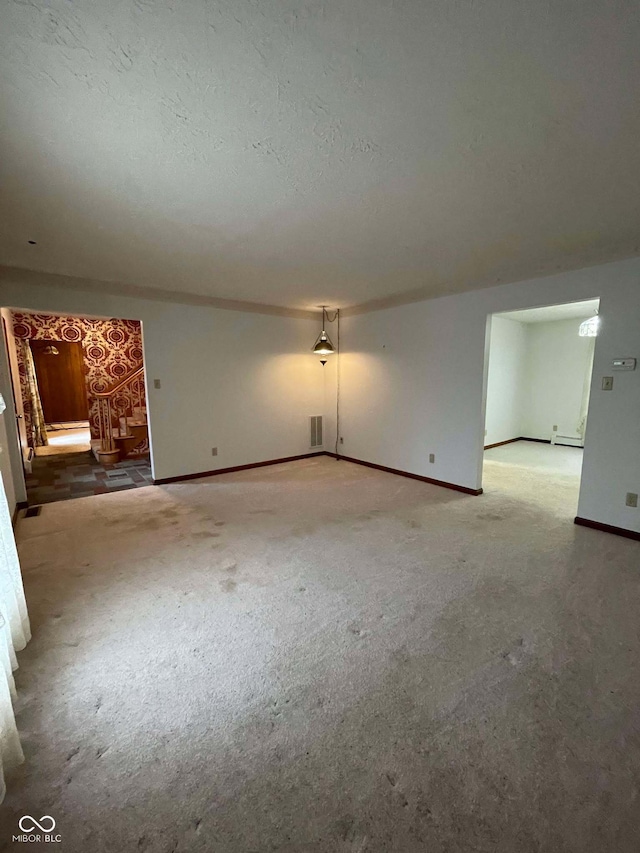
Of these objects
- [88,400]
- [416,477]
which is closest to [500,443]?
[416,477]

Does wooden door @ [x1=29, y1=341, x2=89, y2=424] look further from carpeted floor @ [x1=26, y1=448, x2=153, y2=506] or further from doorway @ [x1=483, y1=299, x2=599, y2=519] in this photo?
doorway @ [x1=483, y1=299, x2=599, y2=519]

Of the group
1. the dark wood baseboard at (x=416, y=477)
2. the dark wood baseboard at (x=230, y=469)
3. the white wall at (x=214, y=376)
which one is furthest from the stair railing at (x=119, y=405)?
the dark wood baseboard at (x=416, y=477)

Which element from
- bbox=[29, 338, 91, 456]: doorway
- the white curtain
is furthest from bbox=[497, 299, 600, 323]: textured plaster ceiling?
bbox=[29, 338, 91, 456]: doorway

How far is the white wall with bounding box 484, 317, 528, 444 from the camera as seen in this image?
6.79 m

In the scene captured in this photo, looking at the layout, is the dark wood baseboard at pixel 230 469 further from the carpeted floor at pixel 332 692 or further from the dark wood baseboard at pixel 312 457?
the carpeted floor at pixel 332 692

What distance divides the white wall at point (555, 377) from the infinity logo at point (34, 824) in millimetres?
8179

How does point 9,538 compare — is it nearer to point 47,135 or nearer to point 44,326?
point 47,135

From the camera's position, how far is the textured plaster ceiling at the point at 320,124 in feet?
3.68

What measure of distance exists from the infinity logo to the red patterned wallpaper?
21.6 ft

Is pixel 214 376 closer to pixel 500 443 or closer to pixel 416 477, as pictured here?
pixel 416 477

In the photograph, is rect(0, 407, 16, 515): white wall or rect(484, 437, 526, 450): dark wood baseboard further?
rect(484, 437, 526, 450): dark wood baseboard

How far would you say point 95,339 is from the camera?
7.03 m

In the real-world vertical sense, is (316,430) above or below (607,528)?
above

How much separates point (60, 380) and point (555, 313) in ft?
34.6
